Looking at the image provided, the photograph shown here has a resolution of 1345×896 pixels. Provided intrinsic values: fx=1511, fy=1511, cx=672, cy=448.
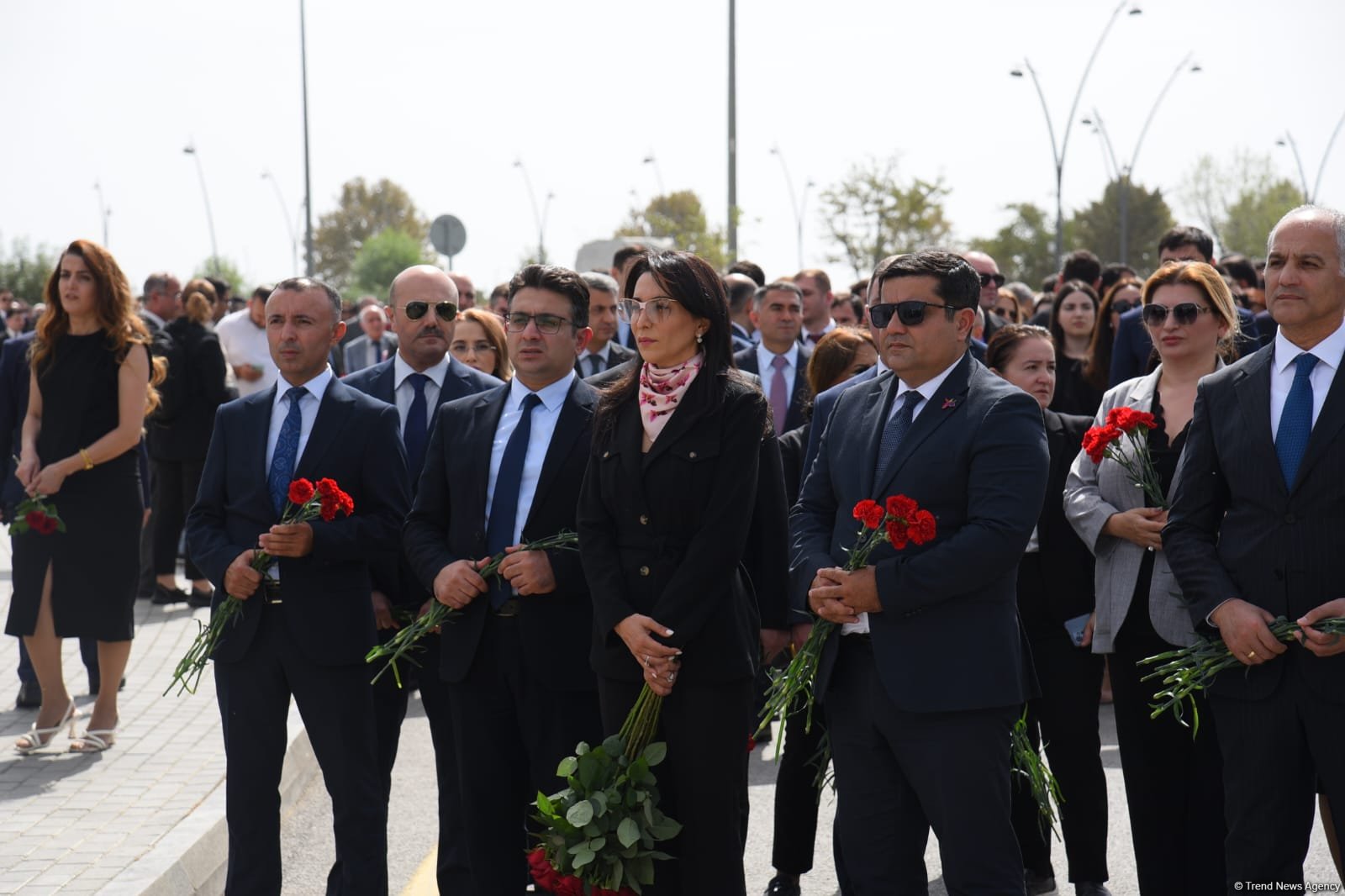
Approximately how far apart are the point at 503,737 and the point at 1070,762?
2.25m

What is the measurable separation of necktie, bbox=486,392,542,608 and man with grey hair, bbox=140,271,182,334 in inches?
321

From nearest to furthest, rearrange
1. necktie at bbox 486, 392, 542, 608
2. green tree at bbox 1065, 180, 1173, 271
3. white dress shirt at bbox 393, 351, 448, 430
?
necktie at bbox 486, 392, 542, 608 < white dress shirt at bbox 393, 351, 448, 430 < green tree at bbox 1065, 180, 1173, 271

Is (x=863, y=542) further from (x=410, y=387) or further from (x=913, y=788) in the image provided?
(x=410, y=387)

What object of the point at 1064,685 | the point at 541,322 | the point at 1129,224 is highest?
the point at 1129,224

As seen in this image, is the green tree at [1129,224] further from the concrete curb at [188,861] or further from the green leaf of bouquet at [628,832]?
the green leaf of bouquet at [628,832]

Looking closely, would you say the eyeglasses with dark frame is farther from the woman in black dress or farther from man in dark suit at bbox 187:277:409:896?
the woman in black dress

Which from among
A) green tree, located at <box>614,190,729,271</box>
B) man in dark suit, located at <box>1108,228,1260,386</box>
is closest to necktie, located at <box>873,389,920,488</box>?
man in dark suit, located at <box>1108,228,1260,386</box>

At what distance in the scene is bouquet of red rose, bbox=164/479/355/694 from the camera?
17.2 ft

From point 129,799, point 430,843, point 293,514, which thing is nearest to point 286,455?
point 293,514

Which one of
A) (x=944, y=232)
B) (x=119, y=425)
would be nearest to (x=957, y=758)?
(x=119, y=425)

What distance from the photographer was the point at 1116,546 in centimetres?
554

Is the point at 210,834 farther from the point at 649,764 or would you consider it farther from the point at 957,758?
the point at 957,758

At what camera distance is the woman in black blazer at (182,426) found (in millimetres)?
12305

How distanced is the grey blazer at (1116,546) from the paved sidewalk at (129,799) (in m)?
3.61
